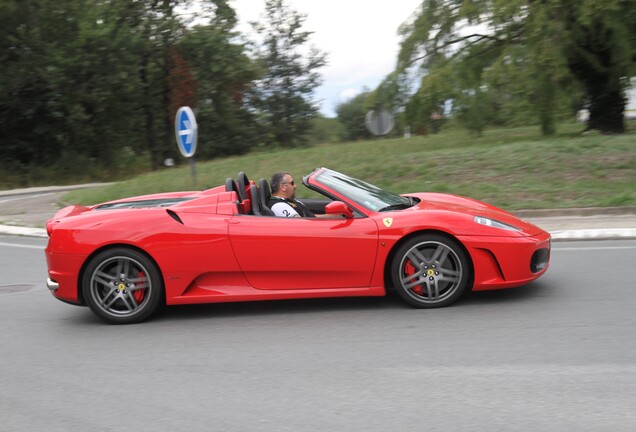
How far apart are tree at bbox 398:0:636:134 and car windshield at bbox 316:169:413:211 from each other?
13.4 metres

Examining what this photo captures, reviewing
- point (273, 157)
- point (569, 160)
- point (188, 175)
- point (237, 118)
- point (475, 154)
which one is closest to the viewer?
point (569, 160)

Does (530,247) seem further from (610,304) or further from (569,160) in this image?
(569,160)

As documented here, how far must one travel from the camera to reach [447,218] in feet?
20.0

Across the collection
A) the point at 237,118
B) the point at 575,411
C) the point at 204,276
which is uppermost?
the point at 237,118

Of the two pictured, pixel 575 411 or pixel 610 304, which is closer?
pixel 575 411

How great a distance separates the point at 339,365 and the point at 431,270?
1.52m

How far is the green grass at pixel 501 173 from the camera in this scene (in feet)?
41.1

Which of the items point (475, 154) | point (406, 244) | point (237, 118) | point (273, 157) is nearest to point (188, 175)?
point (273, 157)

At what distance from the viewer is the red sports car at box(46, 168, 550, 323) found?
6.01m

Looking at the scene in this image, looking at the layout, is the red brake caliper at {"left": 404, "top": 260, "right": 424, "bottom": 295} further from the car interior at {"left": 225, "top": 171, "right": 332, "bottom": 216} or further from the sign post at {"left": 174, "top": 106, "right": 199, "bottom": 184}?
the sign post at {"left": 174, "top": 106, "right": 199, "bottom": 184}

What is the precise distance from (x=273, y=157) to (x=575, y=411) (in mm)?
16816

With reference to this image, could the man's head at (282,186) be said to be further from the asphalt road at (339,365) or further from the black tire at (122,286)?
the black tire at (122,286)

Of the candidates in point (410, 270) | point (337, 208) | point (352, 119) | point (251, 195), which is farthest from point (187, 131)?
point (352, 119)

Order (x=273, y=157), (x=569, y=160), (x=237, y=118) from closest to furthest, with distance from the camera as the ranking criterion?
(x=569, y=160) < (x=273, y=157) < (x=237, y=118)
